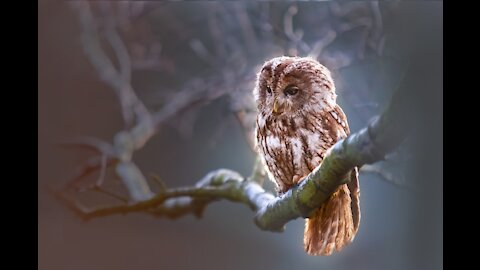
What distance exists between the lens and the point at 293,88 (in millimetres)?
1938

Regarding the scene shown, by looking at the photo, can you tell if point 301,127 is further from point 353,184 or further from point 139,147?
point 139,147

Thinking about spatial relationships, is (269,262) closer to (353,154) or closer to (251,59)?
(251,59)

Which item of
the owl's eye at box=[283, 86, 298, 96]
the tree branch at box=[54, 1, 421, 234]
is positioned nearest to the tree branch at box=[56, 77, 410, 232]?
the tree branch at box=[54, 1, 421, 234]

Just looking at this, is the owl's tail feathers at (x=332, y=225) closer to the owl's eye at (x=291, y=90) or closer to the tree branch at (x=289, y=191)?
the tree branch at (x=289, y=191)

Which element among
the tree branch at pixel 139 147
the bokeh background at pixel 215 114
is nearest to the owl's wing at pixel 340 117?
the bokeh background at pixel 215 114

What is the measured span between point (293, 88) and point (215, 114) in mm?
387

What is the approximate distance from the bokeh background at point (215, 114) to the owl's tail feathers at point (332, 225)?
5 cm

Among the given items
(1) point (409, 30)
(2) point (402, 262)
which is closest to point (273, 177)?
(2) point (402, 262)

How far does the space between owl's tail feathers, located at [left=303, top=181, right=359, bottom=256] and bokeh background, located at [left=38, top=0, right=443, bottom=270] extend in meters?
0.05

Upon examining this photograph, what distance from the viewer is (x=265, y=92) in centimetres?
199

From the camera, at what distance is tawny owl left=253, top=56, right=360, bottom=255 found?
75.5 inches

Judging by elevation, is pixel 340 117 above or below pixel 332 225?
above

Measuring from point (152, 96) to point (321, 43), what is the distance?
0.66 metres

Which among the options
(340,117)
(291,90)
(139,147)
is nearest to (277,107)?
(291,90)
